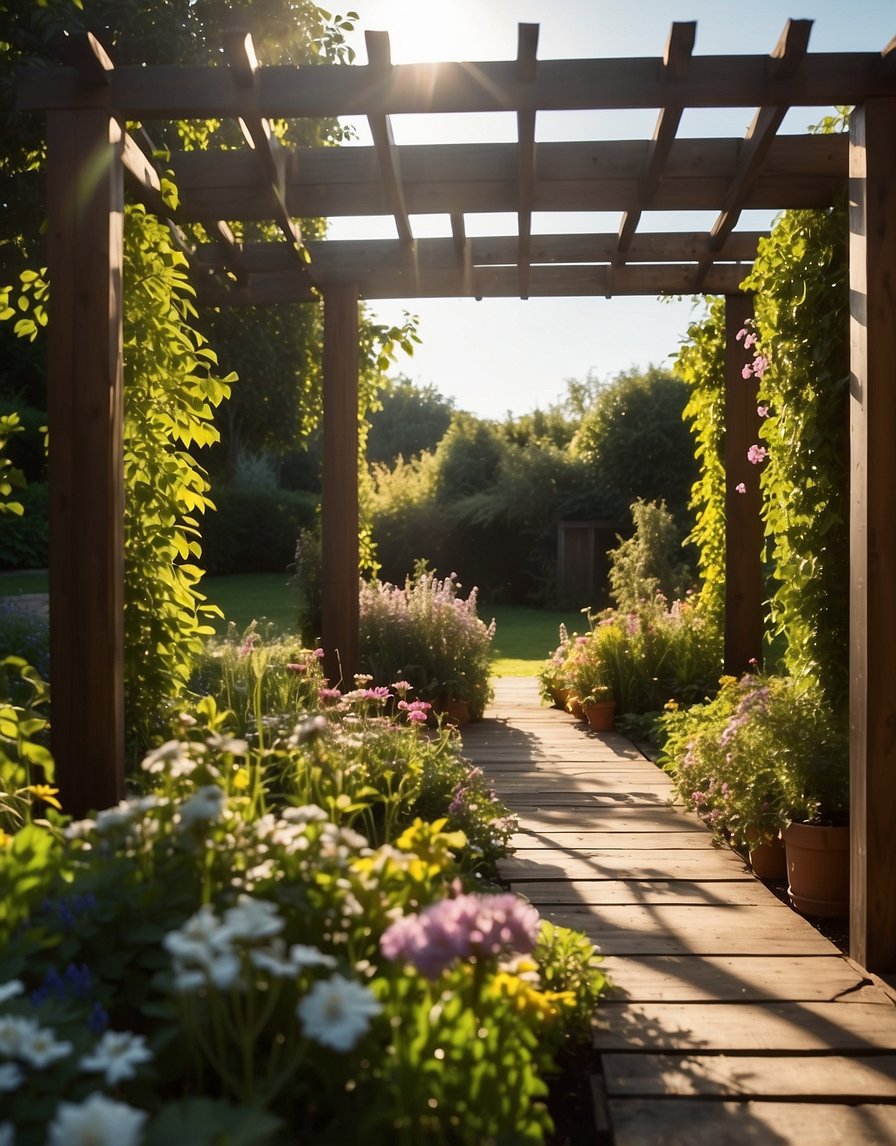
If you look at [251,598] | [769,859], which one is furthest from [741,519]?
[251,598]

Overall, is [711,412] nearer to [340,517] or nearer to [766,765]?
[340,517]

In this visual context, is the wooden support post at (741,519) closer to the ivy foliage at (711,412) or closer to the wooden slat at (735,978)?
the ivy foliage at (711,412)

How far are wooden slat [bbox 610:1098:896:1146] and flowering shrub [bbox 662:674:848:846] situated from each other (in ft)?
4.91

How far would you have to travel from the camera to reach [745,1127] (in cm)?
212

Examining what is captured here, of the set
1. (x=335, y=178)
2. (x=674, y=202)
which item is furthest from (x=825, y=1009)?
(x=335, y=178)

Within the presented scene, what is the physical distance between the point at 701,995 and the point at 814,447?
2.29m

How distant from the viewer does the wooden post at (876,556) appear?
9.78ft

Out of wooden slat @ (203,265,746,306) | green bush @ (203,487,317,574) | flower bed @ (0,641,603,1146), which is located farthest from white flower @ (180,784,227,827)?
green bush @ (203,487,317,574)

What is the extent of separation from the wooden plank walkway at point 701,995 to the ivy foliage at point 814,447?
3.10 feet

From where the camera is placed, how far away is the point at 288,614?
49.5 feet

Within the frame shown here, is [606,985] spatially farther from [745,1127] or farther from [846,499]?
[846,499]

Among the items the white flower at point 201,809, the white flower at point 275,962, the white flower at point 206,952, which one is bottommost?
the white flower at point 275,962

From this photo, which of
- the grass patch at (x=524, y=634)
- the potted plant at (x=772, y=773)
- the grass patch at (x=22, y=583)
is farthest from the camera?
the grass patch at (x=22, y=583)

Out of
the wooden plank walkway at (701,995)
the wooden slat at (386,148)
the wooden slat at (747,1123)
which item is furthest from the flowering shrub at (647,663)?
the wooden slat at (747,1123)
